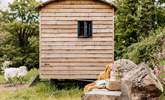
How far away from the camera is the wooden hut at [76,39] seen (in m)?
15.6

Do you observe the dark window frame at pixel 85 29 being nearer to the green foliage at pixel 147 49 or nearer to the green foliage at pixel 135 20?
the green foliage at pixel 147 49

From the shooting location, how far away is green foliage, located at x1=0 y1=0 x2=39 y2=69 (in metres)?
20.6

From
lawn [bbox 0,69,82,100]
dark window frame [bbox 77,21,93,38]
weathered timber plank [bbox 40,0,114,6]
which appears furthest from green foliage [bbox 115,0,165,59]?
lawn [bbox 0,69,82,100]

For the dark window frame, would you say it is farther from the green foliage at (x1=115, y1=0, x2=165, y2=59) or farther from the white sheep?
the green foliage at (x1=115, y1=0, x2=165, y2=59)

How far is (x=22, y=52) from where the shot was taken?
21.3 meters

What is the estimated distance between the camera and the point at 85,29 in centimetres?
1566

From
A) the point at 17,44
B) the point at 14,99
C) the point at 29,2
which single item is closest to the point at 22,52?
the point at 17,44

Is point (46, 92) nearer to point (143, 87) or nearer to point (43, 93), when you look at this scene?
point (43, 93)

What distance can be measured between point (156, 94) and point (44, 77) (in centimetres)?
820

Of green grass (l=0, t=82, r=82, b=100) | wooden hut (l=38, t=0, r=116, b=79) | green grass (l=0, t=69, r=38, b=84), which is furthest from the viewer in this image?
green grass (l=0, t=69, r=38, b=84)

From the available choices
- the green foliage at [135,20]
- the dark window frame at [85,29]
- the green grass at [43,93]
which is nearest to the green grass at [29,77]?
the green grass at [43,93]

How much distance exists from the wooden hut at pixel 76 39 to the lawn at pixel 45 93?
45 centimetres

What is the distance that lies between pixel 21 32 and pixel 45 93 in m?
7.10

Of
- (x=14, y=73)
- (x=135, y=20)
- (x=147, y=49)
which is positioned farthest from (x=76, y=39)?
(x=135, y=20)
